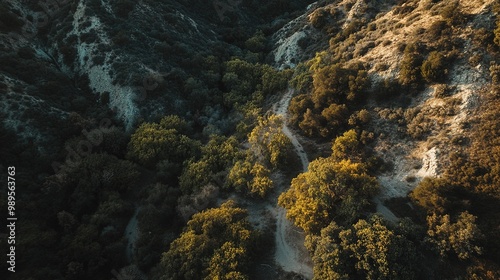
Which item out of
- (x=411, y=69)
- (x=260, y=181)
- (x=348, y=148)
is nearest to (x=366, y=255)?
(x=260, y=181)

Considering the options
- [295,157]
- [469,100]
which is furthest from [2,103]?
[469,100]

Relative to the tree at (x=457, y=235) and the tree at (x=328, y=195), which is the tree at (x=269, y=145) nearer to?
the tree at (x=328, y=195)

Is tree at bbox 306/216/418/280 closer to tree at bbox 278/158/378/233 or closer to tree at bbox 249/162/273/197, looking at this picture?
tree at bbox 278/158/378/233

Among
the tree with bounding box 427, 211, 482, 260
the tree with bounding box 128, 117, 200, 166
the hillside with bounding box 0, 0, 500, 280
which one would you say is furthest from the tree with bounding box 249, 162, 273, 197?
the tree with bounding box 427, 211, 482, 260

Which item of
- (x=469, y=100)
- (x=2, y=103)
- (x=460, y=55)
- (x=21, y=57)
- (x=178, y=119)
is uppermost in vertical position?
(x=21, y=57)

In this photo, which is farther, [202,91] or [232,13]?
[232,13]

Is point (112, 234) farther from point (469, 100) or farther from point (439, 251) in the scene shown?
point (469, 100)

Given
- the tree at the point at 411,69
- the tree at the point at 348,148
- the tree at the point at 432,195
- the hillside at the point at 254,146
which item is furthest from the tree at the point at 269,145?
the tree at the point at 411,69
